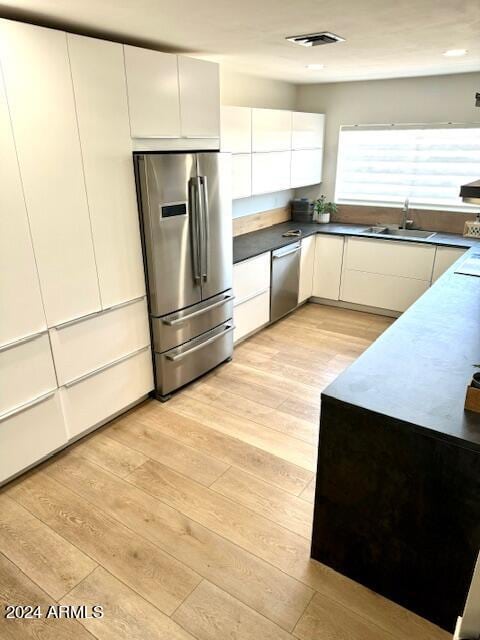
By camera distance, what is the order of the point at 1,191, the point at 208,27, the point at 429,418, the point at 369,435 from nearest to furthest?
the point at 429,418
the point at 369,435
the point at 1,191
the point at 208,27

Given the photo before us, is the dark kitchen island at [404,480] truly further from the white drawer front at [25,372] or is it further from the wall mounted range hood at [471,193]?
the white drawer front at [25,372]

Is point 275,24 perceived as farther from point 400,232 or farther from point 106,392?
point 400,232

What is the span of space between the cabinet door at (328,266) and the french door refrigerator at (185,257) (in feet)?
5.67

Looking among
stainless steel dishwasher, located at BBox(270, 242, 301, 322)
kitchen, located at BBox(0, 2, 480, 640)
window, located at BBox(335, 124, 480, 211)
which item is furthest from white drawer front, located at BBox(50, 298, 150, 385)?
window, located at BBox(335, 124, 480, 211)

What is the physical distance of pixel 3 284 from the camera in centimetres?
212

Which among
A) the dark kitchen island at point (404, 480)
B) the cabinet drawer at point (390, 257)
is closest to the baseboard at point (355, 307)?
the cabinet drawer at point (390, 257)

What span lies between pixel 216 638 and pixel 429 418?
1.16 metres

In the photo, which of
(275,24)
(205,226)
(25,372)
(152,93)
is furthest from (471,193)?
(25,372)

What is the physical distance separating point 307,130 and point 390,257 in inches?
65.6

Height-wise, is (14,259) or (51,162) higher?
(51,162)

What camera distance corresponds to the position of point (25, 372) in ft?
7.60

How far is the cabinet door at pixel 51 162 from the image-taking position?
2.00m

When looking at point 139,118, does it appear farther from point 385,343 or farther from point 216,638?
point 216,638

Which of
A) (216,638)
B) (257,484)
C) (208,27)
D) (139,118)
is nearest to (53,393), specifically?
(257,484)
